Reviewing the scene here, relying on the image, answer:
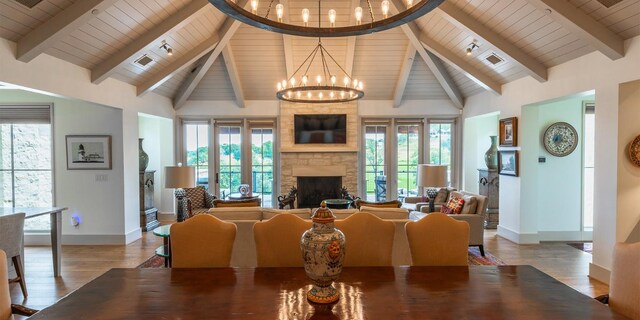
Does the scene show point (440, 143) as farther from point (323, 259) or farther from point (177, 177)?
point (323, 259)

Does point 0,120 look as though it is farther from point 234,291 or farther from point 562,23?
point 562,23

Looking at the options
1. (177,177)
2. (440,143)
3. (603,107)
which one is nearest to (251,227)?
(177,177)

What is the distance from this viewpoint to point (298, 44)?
22.1 feet

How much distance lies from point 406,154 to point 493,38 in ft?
12.7

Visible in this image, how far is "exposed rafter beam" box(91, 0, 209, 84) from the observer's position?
4746 mm

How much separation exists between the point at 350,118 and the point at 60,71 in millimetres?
5578

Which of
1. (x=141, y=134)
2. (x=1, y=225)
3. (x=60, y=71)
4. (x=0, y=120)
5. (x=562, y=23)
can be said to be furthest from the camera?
(x=141, y=134)

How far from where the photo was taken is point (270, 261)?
8.48 ft

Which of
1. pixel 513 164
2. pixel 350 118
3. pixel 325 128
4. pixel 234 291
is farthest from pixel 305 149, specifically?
pixel 234 291

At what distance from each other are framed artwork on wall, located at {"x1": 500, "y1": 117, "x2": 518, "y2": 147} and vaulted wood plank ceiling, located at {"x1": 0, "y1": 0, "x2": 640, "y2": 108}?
2.34ft

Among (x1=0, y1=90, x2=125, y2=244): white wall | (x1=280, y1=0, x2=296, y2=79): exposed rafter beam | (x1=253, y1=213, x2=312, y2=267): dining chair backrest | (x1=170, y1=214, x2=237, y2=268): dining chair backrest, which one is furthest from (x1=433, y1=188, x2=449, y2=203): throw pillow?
(x1=0, y1=90, x2=125, y2=244): white wall

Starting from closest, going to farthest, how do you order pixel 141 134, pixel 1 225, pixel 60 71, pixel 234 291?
pixel 234 291 < pixel 1 225 < pixel 60 71 < pixel 141 134

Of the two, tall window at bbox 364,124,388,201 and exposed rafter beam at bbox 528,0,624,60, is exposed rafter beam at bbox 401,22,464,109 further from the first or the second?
exposed rafter beam at bbox 528,0,624,60

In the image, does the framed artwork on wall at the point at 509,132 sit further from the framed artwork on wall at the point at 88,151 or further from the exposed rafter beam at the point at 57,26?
the framed artwork on wall at the point at 88,151
